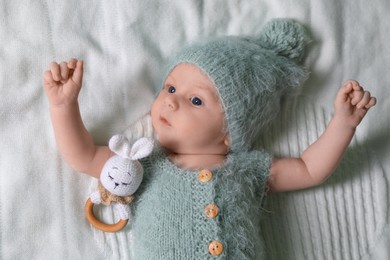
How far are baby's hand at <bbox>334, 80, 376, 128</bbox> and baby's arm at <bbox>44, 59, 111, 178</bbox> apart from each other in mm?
519

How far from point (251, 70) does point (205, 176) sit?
0.78ft

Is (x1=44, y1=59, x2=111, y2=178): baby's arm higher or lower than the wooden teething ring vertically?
higher

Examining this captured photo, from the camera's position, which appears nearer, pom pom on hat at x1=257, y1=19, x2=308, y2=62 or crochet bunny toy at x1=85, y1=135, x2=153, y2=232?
crochet bunny toy at x1=85, y1=135, x2=153, y2=232

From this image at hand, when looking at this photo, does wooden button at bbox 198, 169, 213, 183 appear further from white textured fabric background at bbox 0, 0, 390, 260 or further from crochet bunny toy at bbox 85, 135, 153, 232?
white textured fabric background at bbox 0, 0, 390, 260

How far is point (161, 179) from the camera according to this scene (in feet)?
3.59

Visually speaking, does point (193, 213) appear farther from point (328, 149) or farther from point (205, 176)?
point (328, 149)

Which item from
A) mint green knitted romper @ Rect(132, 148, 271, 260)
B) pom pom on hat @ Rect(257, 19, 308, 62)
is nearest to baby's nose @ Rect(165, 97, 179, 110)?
mint green knitted romper @ Rect(132, 148, 271, 260)

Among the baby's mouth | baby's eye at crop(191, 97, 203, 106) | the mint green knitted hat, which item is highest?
the mint green knitted hat

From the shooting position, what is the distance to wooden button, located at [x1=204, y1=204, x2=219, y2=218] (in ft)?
3.40

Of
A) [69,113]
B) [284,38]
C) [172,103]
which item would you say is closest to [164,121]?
[172,103]

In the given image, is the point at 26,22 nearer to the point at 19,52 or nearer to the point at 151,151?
the point at 19,52

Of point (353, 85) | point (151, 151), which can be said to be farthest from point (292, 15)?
point (151, 151)

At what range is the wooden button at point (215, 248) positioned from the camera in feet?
3.34

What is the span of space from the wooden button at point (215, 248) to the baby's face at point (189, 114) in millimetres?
205
